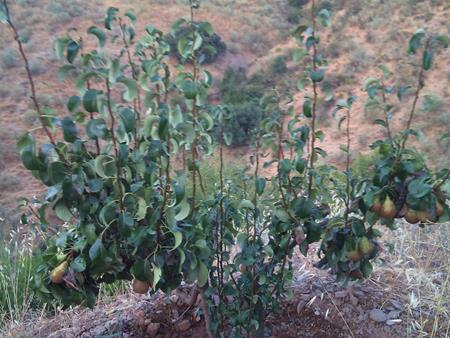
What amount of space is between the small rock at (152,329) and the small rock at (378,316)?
1096 mm

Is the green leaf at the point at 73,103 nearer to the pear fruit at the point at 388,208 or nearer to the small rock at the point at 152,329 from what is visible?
the pear fruit at the point at 388,208

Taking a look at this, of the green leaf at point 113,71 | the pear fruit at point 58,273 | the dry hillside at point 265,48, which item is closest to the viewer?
the green leaf at point 113,71

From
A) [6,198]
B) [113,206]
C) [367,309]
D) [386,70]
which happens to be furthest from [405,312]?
[6,198]

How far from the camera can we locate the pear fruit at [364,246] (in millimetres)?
1847

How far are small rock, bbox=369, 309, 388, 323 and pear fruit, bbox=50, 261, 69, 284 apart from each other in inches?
61.6

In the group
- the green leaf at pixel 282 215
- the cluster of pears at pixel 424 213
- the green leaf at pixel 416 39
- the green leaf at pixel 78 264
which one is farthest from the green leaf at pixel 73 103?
the cluster of pears at pixel 424 213

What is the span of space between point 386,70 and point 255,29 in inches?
808

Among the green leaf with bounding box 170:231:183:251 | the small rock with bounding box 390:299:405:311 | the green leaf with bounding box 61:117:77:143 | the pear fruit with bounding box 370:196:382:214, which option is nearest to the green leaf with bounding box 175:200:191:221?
the green leaf with bounding box 170:231:183:251

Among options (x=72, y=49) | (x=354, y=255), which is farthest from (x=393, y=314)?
(x=72, y=49)

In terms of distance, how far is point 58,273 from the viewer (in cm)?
173

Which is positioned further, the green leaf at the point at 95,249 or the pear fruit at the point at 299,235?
the pear fruit at the point at 299,235

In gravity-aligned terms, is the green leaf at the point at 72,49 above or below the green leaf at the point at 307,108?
above

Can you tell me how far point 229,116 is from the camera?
193cm

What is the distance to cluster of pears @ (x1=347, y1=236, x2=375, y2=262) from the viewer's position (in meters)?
1.85
